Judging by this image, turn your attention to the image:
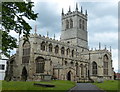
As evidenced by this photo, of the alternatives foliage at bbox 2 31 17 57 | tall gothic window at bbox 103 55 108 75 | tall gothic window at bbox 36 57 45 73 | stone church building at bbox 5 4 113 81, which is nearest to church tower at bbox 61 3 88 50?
stone church building at bbox 5 4 113 81

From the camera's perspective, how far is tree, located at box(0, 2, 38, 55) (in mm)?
14000

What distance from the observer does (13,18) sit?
47.3 feet

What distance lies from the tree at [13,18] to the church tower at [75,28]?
63398 millimetres

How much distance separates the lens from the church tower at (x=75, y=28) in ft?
262

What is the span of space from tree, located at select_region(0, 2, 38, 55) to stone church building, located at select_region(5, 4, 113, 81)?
24234 mm

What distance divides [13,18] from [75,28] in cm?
6702

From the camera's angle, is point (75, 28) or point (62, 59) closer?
point (62, 59)

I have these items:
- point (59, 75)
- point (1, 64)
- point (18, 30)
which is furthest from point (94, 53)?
point (18, 30)

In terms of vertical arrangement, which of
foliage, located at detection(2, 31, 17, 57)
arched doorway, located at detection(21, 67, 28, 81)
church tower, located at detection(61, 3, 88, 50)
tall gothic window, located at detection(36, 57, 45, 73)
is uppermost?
church tower, located at detection(61, 3, 88, 50)

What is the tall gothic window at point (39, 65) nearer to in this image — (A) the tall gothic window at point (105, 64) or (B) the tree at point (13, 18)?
(A) the tall gothic window at point (105, 64)

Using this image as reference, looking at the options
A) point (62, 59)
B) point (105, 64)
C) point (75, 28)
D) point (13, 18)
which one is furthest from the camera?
point (75, 28)

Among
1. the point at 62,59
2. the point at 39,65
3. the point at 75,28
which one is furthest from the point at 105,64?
the point at 39,65

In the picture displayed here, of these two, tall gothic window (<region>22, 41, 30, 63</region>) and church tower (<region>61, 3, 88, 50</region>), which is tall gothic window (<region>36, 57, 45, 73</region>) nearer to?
tall gothic window (<region>22, 41, 30, 63</region>)

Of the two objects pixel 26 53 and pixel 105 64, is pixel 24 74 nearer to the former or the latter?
pixel 26 53
